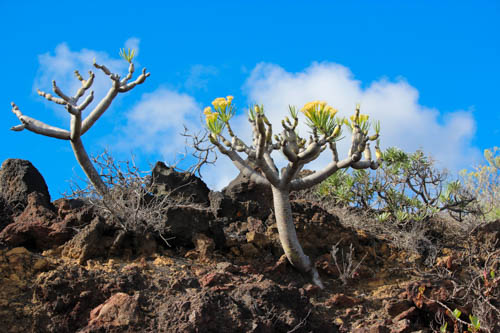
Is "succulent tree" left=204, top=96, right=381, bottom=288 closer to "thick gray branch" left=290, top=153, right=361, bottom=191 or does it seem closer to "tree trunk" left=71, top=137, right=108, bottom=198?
"thick gray branch" left=290, top=153, right=361, bottom=191

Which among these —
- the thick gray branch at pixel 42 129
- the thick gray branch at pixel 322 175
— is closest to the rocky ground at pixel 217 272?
the thick gray branch at pixel 42 129

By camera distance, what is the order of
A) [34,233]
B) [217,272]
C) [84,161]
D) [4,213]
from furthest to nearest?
[84,161] < [4,213] < [34,233] < [217,272]

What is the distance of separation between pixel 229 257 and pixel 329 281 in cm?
→ 177

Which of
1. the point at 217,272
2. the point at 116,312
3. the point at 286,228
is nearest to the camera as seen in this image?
the point at 116,312

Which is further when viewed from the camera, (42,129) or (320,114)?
(42,129)

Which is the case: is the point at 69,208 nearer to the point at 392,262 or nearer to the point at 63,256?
the point at 63,256

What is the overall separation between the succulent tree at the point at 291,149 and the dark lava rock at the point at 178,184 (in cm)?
121

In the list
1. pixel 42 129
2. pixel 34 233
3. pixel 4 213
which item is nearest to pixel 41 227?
pixel 34 233

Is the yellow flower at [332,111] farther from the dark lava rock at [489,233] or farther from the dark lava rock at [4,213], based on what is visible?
the dark lava rock at [4,213]

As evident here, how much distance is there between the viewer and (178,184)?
10.2 metres

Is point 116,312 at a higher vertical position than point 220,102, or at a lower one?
lower

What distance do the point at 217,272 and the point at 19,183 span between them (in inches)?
171

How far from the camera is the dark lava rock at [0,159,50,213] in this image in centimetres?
988

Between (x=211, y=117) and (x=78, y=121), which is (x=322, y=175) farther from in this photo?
(x=78, y=121)
